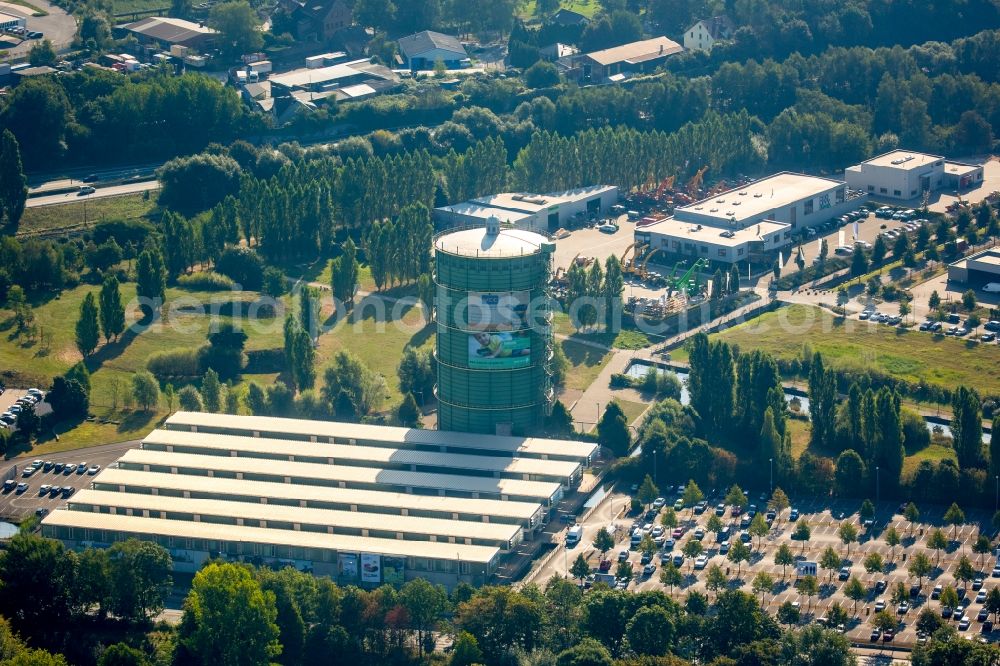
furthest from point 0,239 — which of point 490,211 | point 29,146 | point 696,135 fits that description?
point 696,135

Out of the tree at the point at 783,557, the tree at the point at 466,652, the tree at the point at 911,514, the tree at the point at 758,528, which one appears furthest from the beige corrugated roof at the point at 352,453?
the tree at the point at 466,652

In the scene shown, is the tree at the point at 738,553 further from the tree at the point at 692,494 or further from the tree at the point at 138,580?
the tree at the point at 138,580

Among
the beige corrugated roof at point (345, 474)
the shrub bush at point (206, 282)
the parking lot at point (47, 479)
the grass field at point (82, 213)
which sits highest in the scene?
the grass field at point (82, 213)

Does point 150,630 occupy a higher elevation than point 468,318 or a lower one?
lower

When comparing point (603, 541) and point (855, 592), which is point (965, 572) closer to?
point (855, 592)

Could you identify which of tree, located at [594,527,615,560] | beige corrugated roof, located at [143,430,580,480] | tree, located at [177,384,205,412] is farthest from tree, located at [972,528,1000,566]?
tree, located at [177,384,205,412]

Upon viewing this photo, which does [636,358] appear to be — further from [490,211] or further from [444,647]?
[444,647]
